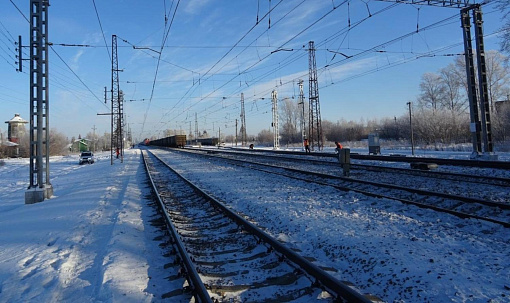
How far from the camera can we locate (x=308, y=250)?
19.1 feet

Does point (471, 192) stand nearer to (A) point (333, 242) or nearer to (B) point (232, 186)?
(A) point (333, 242)

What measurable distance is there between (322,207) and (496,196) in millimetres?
5155

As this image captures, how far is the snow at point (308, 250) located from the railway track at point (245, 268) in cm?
47

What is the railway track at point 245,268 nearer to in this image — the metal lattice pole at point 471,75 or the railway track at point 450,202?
the railway track at point 450,202

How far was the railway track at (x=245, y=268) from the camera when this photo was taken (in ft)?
13.3

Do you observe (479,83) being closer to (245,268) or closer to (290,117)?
(245,268)

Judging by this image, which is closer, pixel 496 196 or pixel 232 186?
pixel 496 196

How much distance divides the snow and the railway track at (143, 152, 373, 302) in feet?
1.53

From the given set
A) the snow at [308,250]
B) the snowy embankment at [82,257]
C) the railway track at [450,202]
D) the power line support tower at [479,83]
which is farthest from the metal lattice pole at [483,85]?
the snowy embankment at [82,257]

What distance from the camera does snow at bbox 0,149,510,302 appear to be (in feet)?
13.9

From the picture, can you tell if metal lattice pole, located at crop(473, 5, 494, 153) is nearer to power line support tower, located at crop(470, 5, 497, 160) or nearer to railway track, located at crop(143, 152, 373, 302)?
power line support tower, located at crop(470, 5, 497, 160)

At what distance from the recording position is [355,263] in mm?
5094

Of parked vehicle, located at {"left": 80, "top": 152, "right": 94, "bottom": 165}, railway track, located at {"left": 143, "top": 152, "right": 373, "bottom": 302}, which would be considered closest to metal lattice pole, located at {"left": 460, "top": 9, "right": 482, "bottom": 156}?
railway track, located at {"left": 143, "top": 152, "right": 373, "bottom": 302}

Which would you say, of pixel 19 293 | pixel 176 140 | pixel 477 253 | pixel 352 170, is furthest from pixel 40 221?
pixel 176 140
